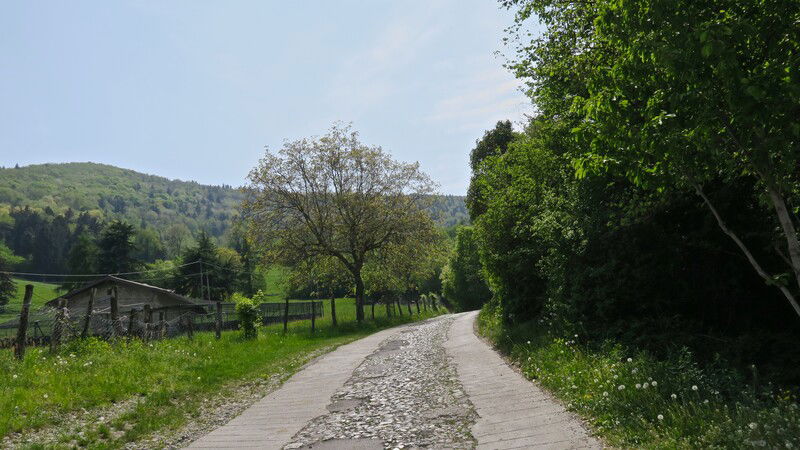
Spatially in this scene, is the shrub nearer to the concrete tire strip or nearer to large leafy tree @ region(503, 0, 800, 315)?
the concrete tire strip

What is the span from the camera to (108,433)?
7.85m

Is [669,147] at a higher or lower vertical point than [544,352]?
higher

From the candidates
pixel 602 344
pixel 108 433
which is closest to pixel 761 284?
pixel 602 344

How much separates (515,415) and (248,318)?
54.4 feet

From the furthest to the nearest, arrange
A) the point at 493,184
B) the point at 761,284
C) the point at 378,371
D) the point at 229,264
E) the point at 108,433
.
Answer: the point at 229,264, the point at 493,184, the point at 378,371, the point at 761,284, the point at 108,433

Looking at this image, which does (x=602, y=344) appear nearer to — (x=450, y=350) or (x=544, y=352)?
(x=544, y=352)

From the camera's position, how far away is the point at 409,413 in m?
8.35

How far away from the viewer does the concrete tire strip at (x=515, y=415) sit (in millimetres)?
6301

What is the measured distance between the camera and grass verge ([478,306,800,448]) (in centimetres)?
503

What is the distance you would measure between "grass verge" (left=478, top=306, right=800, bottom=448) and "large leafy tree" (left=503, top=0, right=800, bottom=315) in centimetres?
134

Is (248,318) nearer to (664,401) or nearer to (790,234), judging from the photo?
(664,401)

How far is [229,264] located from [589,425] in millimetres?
70575

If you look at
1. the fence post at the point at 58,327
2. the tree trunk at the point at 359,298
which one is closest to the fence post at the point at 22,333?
the fence post at the point at 58,327

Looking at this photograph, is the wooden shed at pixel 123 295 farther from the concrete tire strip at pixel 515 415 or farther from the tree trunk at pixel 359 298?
the concrete tire strip at pixel 515 415
